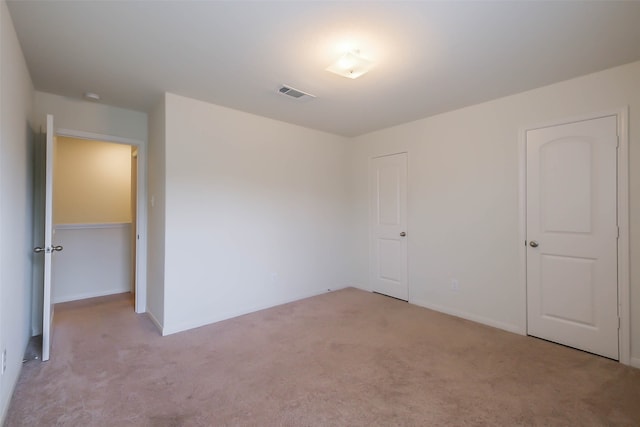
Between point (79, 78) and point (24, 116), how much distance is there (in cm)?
54

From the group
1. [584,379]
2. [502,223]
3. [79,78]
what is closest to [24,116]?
[79,78]

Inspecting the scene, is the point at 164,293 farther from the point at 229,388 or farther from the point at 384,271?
the point at 384,271

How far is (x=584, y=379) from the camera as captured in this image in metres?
2.23

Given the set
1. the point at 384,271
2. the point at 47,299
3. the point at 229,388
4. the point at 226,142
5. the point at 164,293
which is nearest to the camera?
the point at 229,388

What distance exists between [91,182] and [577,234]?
19.3 ft

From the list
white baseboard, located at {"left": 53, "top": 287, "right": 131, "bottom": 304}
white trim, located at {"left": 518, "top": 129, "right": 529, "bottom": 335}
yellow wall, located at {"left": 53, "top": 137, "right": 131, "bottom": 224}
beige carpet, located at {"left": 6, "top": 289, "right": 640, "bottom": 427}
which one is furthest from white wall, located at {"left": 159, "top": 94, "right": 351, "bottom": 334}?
white trim, located at {"left": 518, "top": 129, "right": 529, "bottom": 335}

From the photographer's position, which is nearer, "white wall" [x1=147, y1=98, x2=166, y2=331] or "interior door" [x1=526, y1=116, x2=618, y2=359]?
"interior door" [x1=526, y1=116, x2=618, y2=359]

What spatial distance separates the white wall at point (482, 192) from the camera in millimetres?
2527

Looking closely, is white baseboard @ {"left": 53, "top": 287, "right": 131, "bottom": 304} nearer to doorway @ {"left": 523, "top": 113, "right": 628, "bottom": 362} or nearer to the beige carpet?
the beige carpet

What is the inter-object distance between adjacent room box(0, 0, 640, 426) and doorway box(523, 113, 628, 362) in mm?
17

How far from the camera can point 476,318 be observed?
3369 millimetres

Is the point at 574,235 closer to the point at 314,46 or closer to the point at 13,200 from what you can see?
the point at 314,46

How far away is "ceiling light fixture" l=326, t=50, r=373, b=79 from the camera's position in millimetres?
2193

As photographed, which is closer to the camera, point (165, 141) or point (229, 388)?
point (229, 388)
